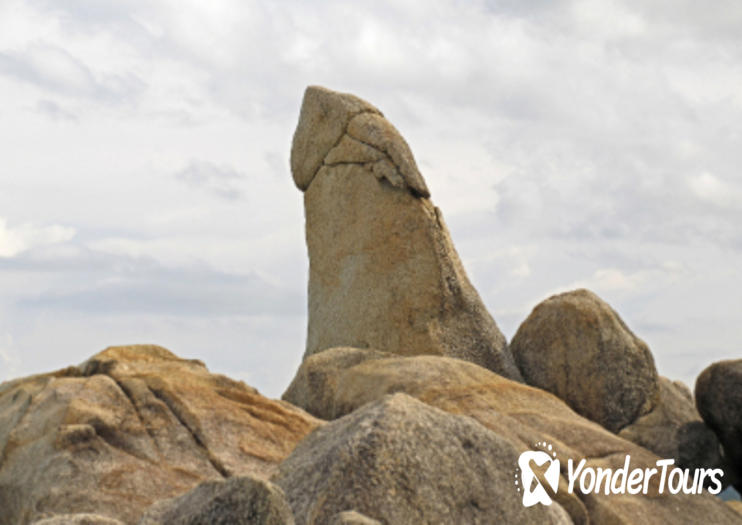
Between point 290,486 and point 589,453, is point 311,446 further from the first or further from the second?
point 589,453

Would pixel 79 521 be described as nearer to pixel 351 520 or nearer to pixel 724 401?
pixel 351 520

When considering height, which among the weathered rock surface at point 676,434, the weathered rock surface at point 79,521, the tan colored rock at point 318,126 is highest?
the tan colored rock at point 318,126

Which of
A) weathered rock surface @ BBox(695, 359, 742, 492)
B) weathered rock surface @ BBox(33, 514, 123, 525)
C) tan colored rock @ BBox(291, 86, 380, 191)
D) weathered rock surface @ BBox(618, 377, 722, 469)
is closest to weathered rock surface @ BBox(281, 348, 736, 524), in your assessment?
weathered rock surface @ BBox(618, 377, 722, 469)

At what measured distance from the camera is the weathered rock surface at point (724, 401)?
15562 mm

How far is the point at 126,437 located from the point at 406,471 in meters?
4.54

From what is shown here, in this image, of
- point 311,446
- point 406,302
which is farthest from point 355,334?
point 311,446

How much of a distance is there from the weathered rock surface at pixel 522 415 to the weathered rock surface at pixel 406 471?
3766 millimetres

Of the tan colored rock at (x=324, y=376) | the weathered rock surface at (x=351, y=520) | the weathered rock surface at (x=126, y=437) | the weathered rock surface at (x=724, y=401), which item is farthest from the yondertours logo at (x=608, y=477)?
the weathered rock surface at (x=351, y=520)

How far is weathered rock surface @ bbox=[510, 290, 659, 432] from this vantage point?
49.7ft

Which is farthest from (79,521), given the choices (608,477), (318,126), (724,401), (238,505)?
(318,126)

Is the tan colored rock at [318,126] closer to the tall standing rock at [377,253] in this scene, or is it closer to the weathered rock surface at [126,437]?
the tall standing rock at [377,253]

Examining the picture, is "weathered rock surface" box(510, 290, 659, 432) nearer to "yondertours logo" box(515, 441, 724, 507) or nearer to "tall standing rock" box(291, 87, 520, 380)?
"tall standing rock" box(291, 87, 520, 380)

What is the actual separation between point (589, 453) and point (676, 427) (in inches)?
155

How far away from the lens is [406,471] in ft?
22.5
